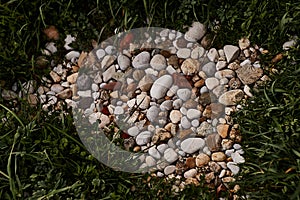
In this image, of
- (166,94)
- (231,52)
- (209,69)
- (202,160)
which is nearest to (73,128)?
(166,94)

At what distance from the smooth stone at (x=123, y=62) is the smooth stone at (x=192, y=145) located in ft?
1.60

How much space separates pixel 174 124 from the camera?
2.62 metres

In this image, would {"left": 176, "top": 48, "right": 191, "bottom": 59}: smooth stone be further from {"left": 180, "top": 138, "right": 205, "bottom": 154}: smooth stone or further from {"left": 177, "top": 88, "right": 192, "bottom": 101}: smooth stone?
{"left": 180, "top": 138, "right": 205, "bottom": 154}: smooth stone

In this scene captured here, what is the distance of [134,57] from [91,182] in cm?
72

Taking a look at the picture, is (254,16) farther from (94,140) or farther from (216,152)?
(94,140)

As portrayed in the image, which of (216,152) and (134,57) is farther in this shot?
(134,57)

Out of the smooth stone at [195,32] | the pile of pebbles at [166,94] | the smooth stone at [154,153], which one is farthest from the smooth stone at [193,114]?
the smooth stone at [195,32]

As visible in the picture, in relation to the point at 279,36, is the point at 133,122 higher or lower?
lower

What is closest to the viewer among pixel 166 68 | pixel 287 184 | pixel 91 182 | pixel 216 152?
pixel 287 184

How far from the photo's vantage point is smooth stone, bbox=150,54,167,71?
2.74 metres

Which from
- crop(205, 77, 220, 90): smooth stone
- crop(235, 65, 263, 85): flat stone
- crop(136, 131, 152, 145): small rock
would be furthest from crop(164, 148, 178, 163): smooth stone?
crop(235, 65, 263, 85): flat stone

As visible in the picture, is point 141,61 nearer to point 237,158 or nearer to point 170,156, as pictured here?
point 170,156

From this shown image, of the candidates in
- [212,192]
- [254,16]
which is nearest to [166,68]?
[254,16]

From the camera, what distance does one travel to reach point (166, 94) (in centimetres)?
268
